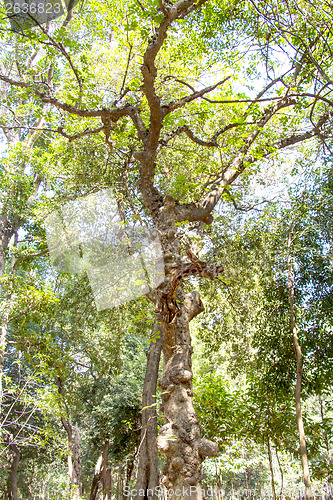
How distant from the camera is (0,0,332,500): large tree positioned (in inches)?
120

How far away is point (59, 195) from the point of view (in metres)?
6.50

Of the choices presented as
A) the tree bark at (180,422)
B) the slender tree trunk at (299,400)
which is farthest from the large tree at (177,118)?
the slender tree trunk at (299,400)

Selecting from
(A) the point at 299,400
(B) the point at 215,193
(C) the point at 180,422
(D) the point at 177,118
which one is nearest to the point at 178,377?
(C) the point at 180,422

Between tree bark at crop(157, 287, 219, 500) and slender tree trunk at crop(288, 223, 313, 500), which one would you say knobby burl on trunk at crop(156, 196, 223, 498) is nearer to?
tree bark at crop(157, 287, 219, 500)

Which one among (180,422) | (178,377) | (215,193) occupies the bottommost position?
(180,422)

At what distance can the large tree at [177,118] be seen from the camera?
3.05 m

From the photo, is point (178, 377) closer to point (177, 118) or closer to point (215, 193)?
point (215, 193)

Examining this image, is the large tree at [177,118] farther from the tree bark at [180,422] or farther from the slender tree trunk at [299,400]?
the slender tree trunk at [299,400]

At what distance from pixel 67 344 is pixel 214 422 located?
139 inches

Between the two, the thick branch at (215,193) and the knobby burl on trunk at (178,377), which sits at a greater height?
the thick branch at (215,193)

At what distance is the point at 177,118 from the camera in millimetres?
4910

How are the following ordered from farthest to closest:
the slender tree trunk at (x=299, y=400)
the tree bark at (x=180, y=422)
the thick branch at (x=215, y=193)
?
the thick branch at (x=215, y=193), the slender tree trunk at (x=299, y=400), the tree bark at (x=180, y=422)

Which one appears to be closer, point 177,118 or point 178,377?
point 178,377

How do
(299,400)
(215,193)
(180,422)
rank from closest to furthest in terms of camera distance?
(180,422)
(299,400)
(215,193)
